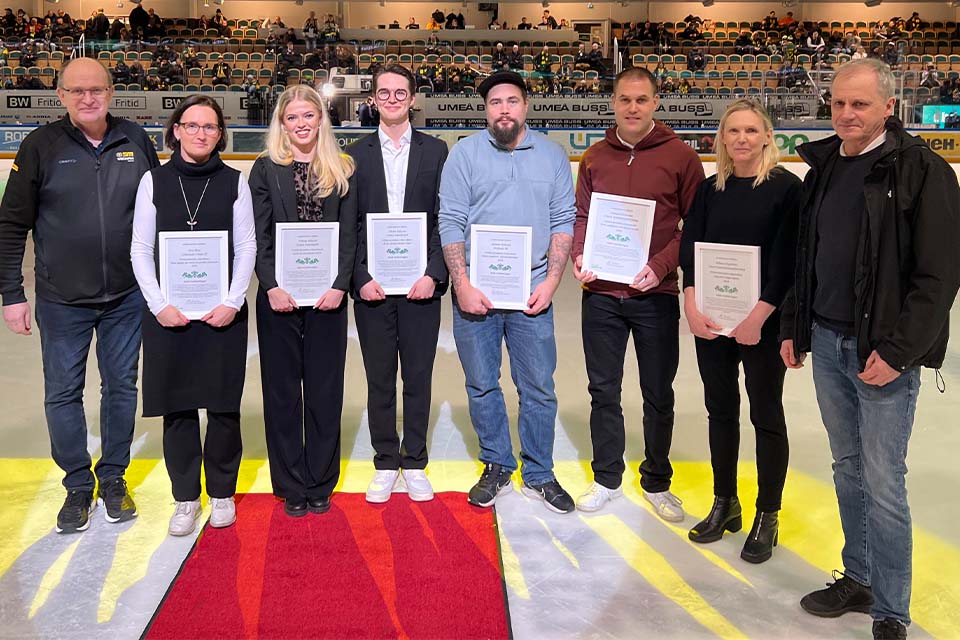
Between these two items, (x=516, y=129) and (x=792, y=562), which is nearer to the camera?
(x=792, y=562)

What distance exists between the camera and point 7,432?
5059 millimetres

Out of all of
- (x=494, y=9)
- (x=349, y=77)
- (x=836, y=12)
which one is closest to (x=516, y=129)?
(x=349, y=77)

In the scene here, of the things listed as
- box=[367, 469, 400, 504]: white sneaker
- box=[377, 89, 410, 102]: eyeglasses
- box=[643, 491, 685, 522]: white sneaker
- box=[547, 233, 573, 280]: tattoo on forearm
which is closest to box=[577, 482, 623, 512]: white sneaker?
box=[643, 491, 685, 522]: white sneaker

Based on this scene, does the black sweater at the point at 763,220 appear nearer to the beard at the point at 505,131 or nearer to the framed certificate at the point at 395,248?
the beard at the point at 505,131

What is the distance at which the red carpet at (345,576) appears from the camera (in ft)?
9.98

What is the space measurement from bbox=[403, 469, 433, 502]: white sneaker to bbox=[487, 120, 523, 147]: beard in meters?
1.58

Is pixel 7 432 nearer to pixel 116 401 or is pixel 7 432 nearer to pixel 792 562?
pixel 116 401

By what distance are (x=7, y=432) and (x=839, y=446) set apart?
14.3ft

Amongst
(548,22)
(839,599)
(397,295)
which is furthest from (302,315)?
(548,22)

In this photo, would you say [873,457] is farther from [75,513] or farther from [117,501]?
[75,513]

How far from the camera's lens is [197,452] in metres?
3.87

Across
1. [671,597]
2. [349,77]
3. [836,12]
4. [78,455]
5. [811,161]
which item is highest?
[836,12]

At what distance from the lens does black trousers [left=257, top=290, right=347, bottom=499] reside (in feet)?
12.8

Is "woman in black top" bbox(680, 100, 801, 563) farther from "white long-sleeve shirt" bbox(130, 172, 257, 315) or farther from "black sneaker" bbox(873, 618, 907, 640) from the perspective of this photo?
"white long-sleeve shirt" bbox(130, 172, 257, 315)
